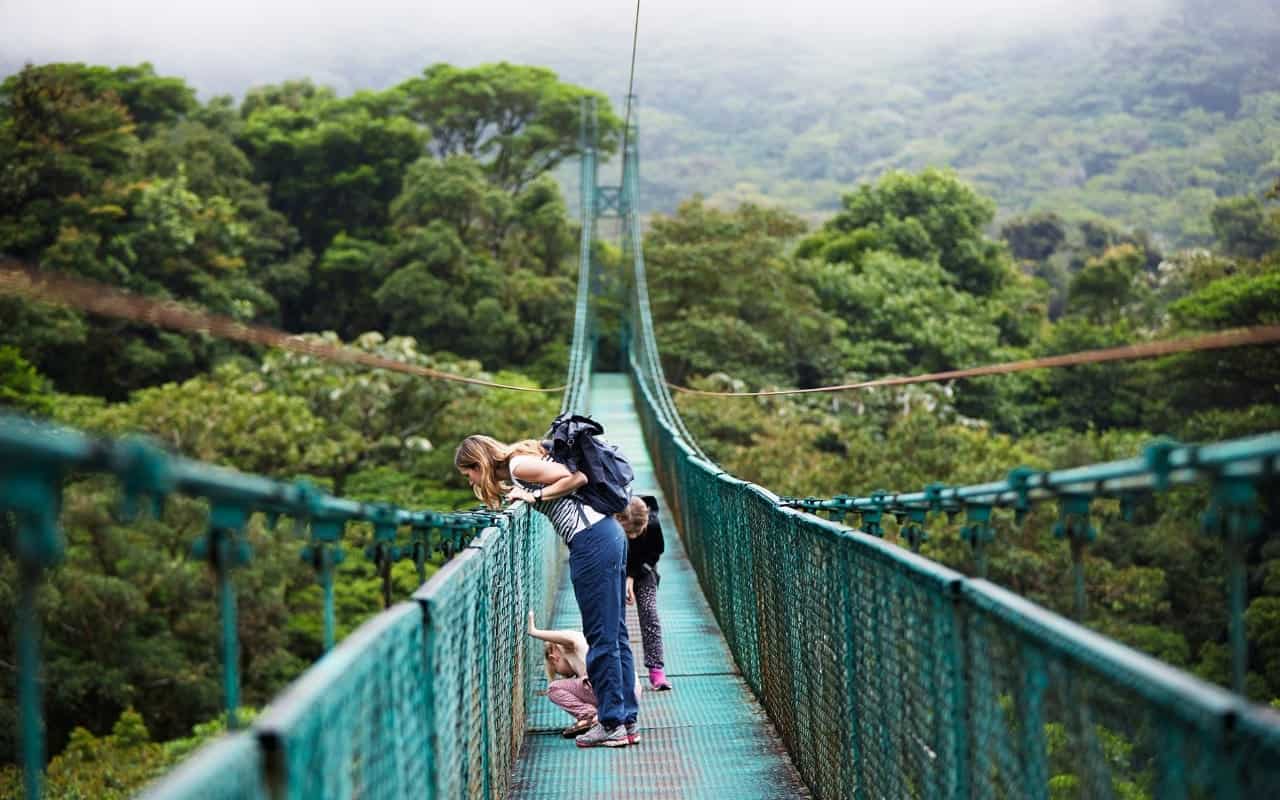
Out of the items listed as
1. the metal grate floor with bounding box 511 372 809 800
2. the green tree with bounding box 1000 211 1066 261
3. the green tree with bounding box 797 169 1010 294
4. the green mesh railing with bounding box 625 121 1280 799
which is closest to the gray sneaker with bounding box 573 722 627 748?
the metal grate floor with bounding box 511 372 809 800

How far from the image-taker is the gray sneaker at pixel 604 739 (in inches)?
156

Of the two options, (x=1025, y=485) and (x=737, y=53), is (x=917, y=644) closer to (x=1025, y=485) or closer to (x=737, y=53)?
(x=1025, y=485)

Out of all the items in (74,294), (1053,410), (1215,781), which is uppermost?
(74,294)

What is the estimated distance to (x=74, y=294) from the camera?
1.17 m

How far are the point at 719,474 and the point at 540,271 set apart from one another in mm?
25422

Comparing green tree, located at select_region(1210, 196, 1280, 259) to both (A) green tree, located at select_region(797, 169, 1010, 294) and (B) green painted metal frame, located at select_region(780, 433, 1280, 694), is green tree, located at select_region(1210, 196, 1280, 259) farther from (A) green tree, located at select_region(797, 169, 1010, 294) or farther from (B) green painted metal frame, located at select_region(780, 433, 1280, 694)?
(B) green painted metal frame, located at select_region(780, 433, 1280, 694)

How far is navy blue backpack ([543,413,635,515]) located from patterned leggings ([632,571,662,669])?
3.35 feet

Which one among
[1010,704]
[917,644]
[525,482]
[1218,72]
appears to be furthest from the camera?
[1218,72]

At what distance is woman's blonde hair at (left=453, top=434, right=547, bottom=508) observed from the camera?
3449 millimetres

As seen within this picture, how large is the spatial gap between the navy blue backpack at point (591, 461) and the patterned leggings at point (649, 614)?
1.02 m

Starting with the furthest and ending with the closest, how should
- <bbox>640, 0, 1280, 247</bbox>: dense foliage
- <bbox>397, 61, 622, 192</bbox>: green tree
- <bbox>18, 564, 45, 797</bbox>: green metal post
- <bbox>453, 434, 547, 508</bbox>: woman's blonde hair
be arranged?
<bbox>640, 0, 1280, 247</bbox>: dense foliage, <bbox>397, 61, 622, 192</bbox>: green tree, <bbox>453, 434, 547, 508</bbox>: woman's blonde hair, <bbox>18, 564, 45, 797</bbox>: green metal post

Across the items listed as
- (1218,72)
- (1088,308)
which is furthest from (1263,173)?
(1088,308)

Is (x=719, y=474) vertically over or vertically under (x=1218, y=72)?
under

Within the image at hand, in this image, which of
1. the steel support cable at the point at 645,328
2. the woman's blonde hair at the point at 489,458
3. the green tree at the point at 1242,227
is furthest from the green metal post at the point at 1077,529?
the green tree at the point at 1242,227
